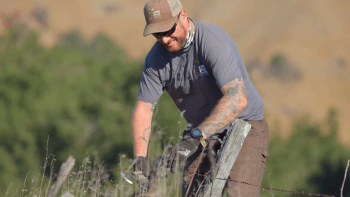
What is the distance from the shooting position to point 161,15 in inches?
116

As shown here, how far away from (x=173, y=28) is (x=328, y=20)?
82.5 metres

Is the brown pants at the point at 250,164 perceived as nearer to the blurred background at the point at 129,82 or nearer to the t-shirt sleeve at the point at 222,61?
the blurred background at the point at 129,82

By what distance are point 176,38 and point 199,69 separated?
0.29 meters

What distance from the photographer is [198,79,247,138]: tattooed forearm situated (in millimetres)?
2798

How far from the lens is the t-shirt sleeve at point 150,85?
11.0 feet

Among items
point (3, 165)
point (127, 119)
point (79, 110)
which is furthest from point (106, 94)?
point (3, 165)

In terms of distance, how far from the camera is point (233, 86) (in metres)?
2.90

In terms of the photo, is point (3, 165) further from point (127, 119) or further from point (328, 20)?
point (328, 20)

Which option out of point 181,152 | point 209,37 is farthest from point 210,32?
point 181,152

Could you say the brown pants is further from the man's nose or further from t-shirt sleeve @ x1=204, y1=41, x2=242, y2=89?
the man's nose

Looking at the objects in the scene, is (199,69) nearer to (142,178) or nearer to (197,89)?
(197,89)

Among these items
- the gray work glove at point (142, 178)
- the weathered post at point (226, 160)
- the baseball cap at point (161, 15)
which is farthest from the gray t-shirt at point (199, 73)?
the gray work glove at point (142, 178)

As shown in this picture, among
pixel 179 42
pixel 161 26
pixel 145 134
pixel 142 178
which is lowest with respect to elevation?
pixel 142 178

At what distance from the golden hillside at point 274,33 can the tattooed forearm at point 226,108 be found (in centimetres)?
5226
